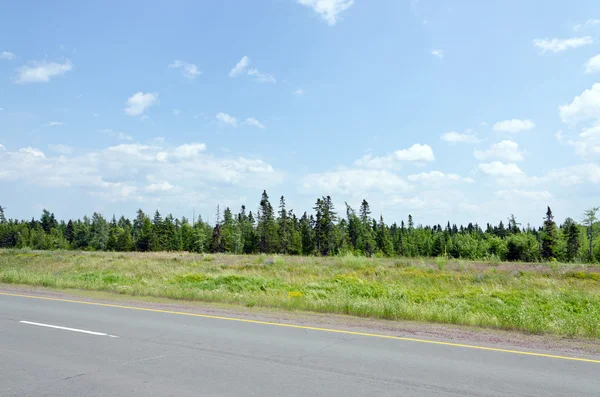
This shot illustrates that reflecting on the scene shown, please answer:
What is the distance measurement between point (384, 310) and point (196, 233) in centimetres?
10716

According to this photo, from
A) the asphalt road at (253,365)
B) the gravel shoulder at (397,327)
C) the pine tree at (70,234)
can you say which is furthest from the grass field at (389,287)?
the pine tree at (70,234)

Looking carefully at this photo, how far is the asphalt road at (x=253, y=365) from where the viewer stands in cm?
585

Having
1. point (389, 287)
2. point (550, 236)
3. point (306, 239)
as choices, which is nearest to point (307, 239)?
point (306, 239)

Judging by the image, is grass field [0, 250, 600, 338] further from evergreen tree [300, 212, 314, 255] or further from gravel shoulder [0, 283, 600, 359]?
evergreen tree [300, 212, 314, 255]

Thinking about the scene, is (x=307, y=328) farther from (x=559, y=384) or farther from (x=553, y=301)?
(x=553, y=301)

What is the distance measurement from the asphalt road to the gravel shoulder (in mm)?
1008

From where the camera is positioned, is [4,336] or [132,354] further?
[4,336]

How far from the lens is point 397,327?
11.2 m

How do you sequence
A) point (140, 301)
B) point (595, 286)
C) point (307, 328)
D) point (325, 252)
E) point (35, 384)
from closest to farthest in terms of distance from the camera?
1. point (35, 384)
2. point (307, 328)
3. point (140, 301)
4. point (595, 286)
5. point (325, 252)

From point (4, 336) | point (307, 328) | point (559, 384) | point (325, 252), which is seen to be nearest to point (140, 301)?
point (4, 336)

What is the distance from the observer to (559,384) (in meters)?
6.29

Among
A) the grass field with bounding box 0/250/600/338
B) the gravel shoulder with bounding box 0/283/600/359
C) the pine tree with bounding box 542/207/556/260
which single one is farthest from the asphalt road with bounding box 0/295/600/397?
the pine tree with bounding box 542/207/556/260

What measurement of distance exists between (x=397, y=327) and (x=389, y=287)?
10054 mm

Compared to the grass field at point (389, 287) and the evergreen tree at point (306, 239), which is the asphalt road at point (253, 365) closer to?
the grass field at point (389, 287)
